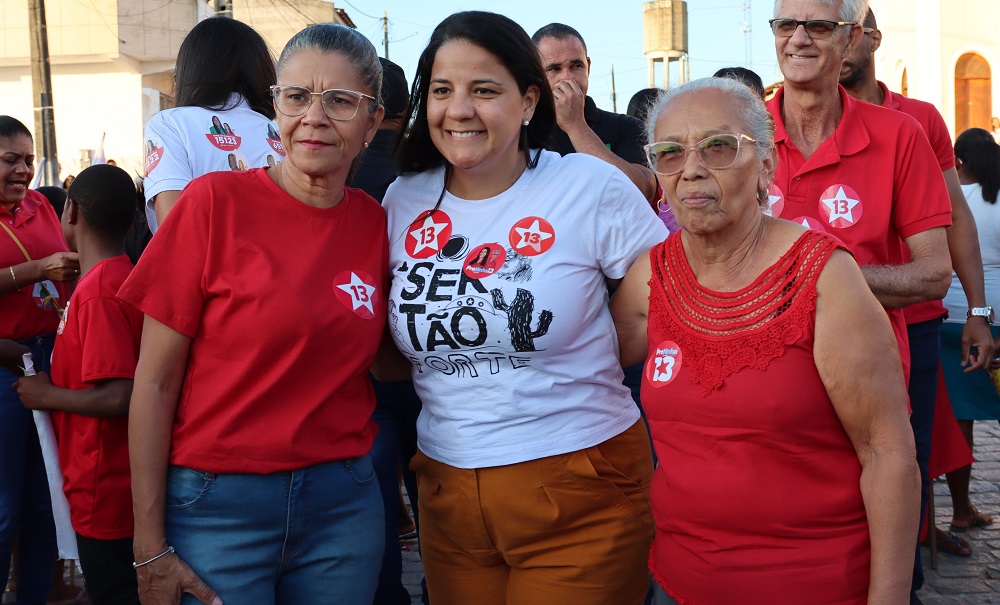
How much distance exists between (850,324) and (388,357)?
4.69ft

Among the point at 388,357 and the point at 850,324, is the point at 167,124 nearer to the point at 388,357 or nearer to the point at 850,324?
the point at 388,357

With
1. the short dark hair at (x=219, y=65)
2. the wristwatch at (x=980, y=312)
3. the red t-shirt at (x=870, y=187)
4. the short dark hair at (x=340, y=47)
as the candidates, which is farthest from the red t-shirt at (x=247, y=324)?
the wristwatch at (x=980, y=312)

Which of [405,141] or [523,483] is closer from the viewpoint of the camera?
[523,483]

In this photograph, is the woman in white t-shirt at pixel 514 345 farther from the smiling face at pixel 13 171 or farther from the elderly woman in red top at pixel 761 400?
the smiling face at pixel 13 171

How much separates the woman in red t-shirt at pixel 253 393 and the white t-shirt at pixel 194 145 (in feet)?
2.64

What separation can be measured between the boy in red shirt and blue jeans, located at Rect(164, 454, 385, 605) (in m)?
0.65

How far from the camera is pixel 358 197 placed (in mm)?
2803

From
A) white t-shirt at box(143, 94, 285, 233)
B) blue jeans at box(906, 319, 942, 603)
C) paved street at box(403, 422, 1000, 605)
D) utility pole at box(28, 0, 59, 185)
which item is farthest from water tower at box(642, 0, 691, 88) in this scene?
white t-shirt at box(143, 94, 285, 233)

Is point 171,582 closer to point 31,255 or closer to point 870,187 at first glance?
point 870,187

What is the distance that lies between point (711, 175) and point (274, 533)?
4.72 ft

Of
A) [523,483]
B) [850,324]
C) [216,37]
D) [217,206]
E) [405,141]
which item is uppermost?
[216,37]

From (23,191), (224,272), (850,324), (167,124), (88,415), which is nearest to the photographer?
(850,324)

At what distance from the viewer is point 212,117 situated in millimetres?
3330

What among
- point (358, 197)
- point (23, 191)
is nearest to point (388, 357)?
point (358, 197)
